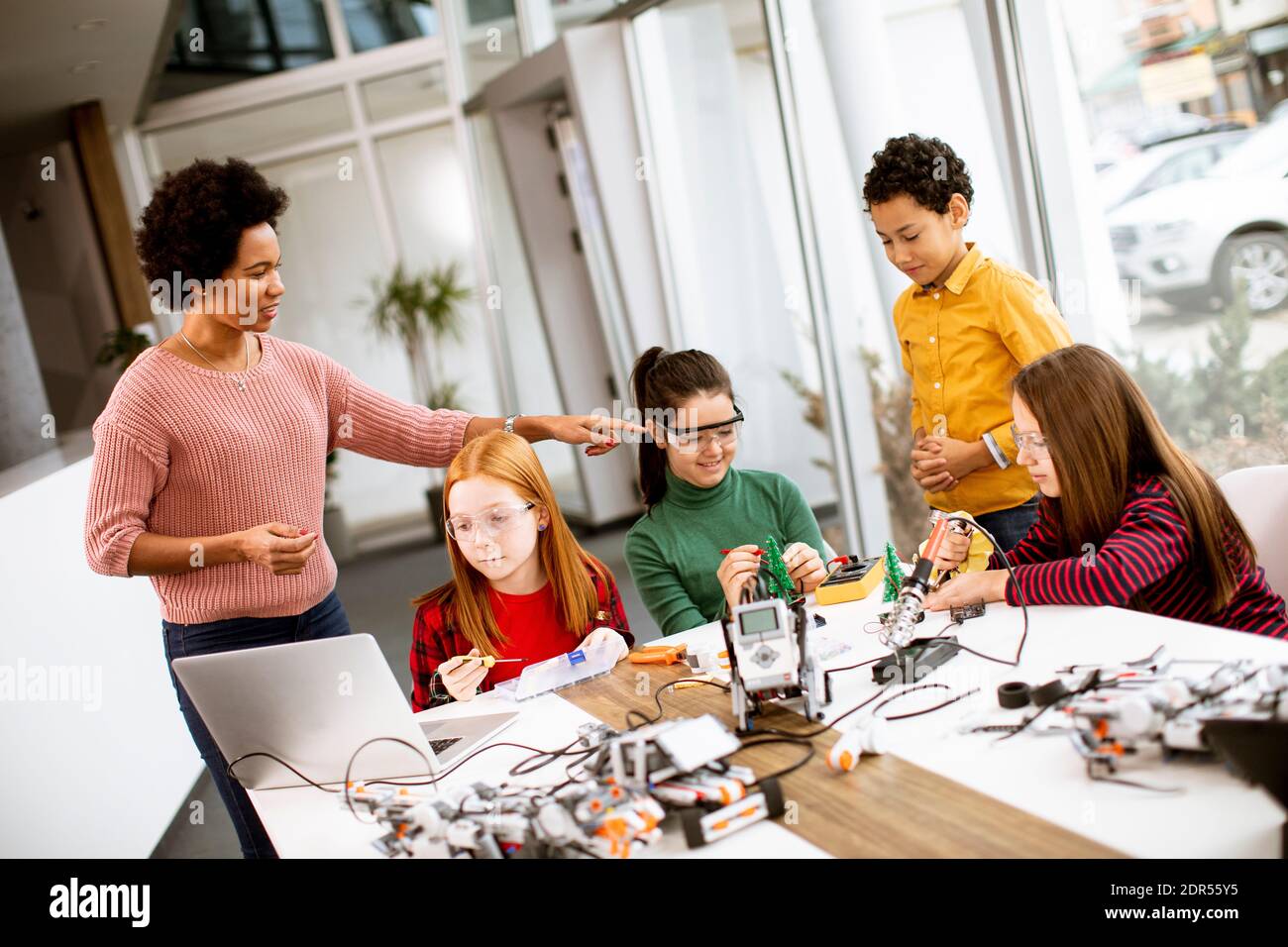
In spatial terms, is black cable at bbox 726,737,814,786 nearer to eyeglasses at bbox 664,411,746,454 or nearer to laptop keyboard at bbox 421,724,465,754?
laptop keyboard at bbox 421,724,465,754

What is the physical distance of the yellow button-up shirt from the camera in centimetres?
256

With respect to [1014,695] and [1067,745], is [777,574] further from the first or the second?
[1067,745]

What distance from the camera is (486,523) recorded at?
228 cm

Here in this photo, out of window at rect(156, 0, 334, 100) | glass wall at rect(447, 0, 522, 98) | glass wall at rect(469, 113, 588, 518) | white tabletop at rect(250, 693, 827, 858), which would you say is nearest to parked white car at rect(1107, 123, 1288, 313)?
white tabletop at rect(250, 693, 827, 858)

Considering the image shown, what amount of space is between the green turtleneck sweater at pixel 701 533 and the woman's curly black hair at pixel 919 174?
743mm

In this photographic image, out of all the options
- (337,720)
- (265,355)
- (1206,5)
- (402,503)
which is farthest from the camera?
(402,503)

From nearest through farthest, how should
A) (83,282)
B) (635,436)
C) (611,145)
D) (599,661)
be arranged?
(599,661) → (635,436) → (611,145) → (83,282)

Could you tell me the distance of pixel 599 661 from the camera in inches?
87.4

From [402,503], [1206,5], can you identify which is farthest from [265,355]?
[402,503]

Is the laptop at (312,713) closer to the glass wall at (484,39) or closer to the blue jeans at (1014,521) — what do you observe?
the blue jeans at (1014,521)

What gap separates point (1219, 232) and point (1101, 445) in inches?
69.5

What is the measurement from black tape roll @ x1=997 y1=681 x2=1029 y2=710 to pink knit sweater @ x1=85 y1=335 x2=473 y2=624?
1467mm

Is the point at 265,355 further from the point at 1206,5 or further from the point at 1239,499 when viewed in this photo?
the point at 1206,5

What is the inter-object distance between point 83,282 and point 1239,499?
8.50 metres
